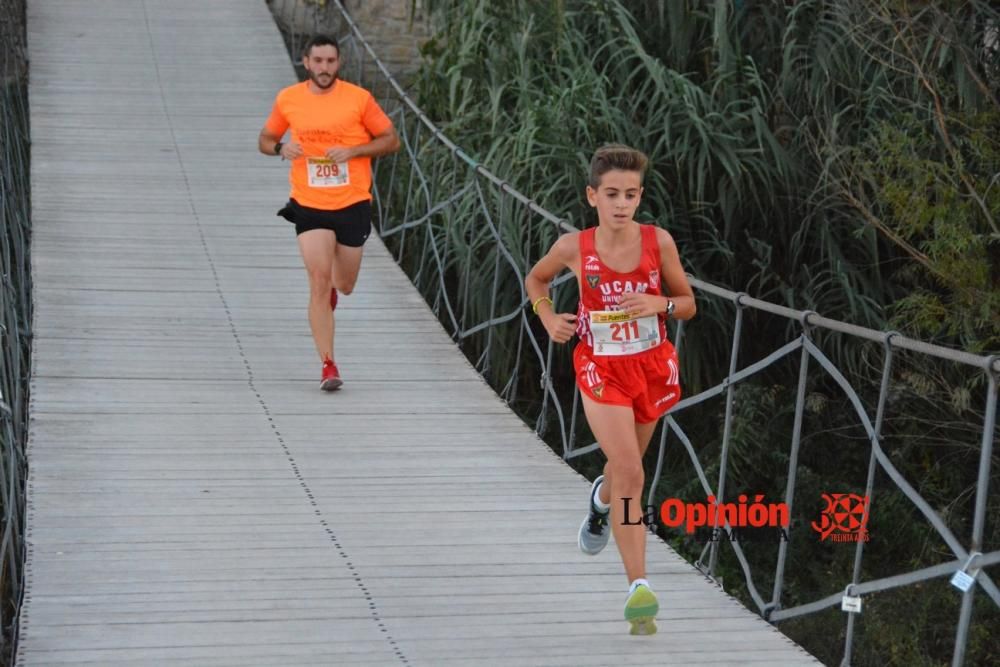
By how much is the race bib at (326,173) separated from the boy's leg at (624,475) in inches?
99.1

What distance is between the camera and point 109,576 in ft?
14.5

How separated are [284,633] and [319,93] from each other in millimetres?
2746

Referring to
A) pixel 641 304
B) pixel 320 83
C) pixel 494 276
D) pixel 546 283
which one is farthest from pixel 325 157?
pixel 641 304

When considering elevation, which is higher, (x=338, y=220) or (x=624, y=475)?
(x=624, y=475)

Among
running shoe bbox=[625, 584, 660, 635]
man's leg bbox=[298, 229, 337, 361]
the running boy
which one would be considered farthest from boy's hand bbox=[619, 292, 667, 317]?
man's leg bbox=[298, 229, 337, 361]

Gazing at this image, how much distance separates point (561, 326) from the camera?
3951mm

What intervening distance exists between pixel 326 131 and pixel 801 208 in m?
3.07

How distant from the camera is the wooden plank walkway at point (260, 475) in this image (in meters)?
4.12

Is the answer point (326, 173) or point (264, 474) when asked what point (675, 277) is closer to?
point (264, 474)

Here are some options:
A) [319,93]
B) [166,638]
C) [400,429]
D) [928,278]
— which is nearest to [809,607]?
[166,638]

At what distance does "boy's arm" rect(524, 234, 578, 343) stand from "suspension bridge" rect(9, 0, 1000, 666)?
68cm

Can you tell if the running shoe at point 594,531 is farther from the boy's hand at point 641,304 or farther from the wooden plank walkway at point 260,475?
the boy's hand at point 641,304

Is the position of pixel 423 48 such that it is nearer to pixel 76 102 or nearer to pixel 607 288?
pixel 76 102

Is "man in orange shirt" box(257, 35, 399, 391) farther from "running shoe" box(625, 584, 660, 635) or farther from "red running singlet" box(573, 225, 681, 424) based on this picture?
"running shoe" box(625, 584, 660, 635)
